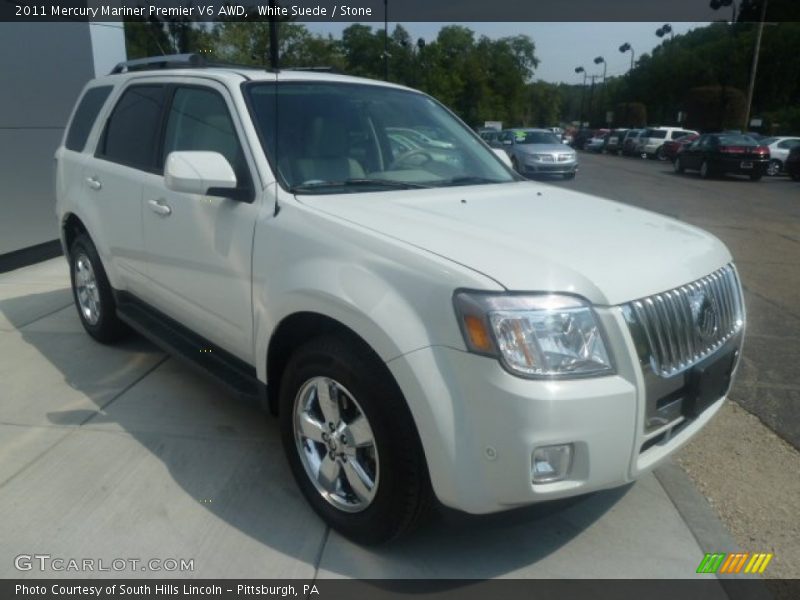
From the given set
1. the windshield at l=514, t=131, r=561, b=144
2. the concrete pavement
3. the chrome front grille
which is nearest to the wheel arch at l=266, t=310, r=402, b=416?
the concrete pavement

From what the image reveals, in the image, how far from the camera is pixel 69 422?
3.92 meters

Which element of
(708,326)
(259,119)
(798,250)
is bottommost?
(798,250)

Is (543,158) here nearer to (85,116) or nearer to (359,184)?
(85,116)

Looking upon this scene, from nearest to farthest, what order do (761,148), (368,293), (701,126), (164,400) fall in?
1. (368,293)
2. (164,400)
3. (761,148)
4. (701,126)

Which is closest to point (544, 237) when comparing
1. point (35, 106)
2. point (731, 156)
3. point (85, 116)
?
point (85, 116)

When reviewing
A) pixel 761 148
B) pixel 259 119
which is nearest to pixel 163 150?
pixel 259 119

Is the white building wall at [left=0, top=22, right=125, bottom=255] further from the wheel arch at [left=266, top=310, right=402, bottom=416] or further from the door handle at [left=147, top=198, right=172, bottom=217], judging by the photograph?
the wheel arch at [left=266, top=310, right=402, bottom=416]

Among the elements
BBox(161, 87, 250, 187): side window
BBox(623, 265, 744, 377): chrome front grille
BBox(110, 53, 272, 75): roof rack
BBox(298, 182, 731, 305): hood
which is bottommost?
BBox(623, 265, 744, 377): chrome front grille

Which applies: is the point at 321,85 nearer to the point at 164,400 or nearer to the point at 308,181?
the point at 308,181

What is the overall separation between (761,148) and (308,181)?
23.7 meters

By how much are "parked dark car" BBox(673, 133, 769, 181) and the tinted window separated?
2286 cm

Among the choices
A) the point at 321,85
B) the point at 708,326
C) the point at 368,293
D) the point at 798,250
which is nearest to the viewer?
the point at 368,293

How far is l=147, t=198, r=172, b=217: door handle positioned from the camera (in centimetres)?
374

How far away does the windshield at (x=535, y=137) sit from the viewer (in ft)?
69.9
